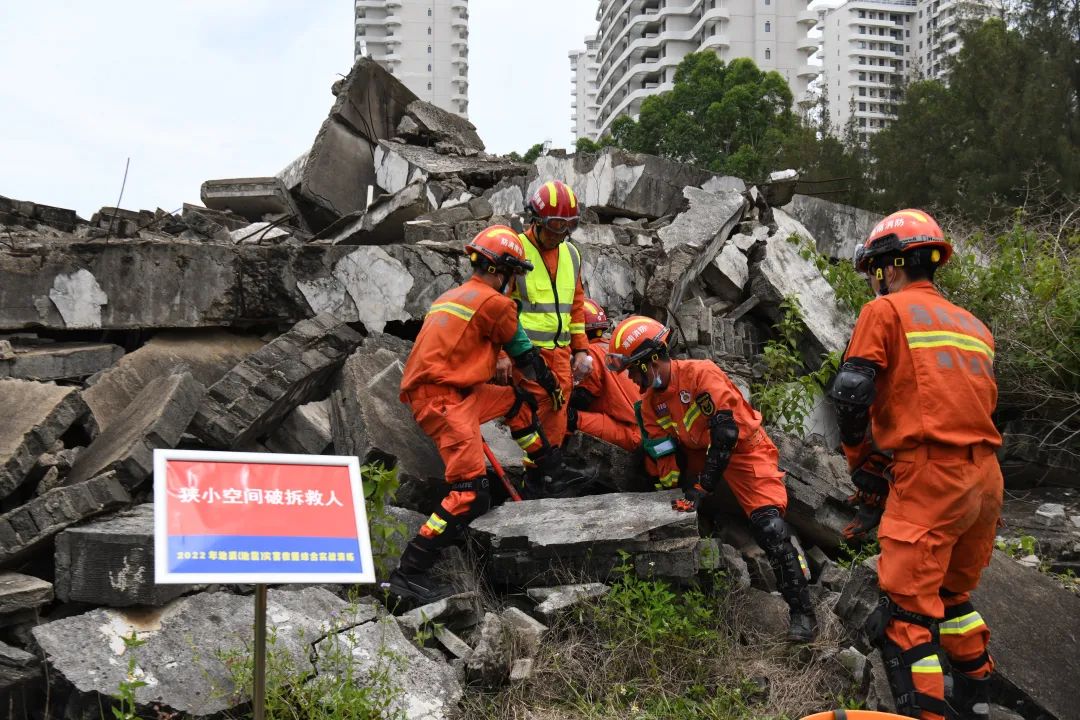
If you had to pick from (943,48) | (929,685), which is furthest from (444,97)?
(929,685)

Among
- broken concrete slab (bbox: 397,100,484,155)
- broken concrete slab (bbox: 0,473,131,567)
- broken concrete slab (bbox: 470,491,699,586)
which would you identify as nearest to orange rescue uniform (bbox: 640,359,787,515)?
broken concrete slab (bbox: 470,491,699,586)

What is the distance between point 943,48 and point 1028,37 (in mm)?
4054

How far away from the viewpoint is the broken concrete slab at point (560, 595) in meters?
A: 4.53

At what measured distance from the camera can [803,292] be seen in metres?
7.91

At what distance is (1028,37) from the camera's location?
1627cm

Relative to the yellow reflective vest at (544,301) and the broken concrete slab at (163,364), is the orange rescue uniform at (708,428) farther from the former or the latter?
the broken concrete slab at (163,364)

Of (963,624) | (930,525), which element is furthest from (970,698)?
(930,525)

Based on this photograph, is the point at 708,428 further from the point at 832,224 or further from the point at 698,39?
the point at 698,39

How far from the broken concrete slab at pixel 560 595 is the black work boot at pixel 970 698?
5.35 ft

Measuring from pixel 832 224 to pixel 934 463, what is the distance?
6.37 metres

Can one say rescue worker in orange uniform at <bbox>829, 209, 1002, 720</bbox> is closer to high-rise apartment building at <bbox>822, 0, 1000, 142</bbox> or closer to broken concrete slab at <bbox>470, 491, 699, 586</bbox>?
broken concrete slab at <bbox>470, 491, 699, 586</bbox>

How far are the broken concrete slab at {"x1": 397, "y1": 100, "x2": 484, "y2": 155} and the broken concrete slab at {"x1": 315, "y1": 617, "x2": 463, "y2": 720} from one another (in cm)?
742

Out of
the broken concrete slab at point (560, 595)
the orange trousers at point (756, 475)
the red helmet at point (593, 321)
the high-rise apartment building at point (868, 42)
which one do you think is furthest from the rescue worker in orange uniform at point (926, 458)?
the high-rise apartment building at point (868, 42)

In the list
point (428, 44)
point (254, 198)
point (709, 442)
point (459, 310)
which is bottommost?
point (709, 442)
